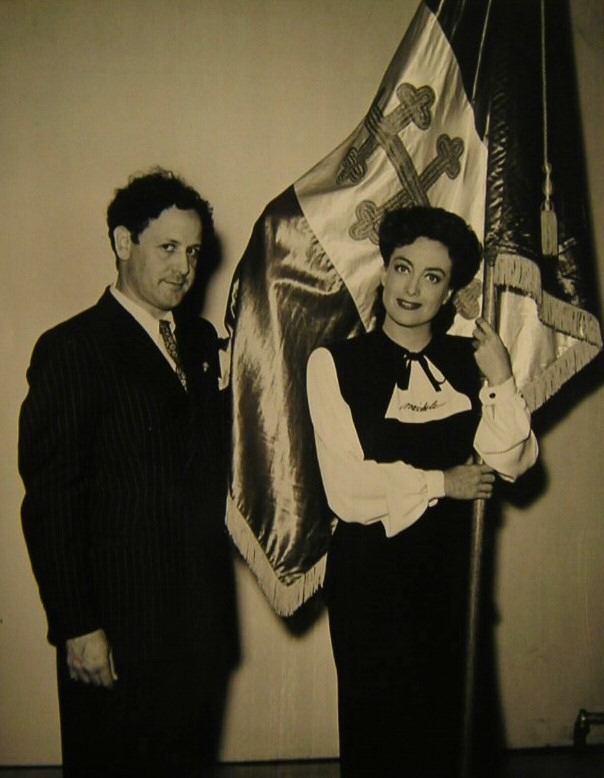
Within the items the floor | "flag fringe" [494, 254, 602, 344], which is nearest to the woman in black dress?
"flag fringe" [494, 254, 602, 344]

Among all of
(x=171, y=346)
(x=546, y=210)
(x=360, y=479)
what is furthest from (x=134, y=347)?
(x=546, y=210)

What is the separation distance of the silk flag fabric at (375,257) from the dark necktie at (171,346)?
13 centimetres

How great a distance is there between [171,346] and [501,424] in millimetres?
691

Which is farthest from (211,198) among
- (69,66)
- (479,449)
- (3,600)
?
(3,600)

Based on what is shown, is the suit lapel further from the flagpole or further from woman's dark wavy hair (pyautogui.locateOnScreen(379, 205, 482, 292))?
the flagpole

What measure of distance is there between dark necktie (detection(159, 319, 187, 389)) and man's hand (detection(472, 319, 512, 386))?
61 centimetres

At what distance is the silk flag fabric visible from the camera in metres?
1.55

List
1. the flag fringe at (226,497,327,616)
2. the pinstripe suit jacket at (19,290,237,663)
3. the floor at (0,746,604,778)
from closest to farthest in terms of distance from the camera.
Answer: the pinstripe suit jacket at (19,290,237,663)
the flag fringe at (226,497,327,616)
the floor at (0,746,604,778)

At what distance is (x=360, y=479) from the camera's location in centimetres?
152

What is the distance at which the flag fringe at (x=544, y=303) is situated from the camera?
1.51m

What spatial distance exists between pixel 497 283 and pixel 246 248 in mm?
547

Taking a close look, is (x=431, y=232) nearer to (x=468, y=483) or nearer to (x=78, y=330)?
(x=468, y=483)

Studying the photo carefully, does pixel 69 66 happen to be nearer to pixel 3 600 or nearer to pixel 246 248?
pixel 246 248

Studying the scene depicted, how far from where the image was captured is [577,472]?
186 centimetres
